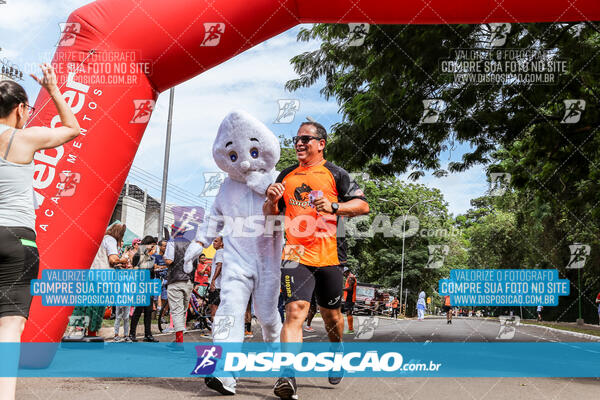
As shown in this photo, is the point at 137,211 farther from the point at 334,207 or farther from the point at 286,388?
the point at 286,388

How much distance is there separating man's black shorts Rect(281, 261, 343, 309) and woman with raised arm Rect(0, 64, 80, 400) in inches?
80.5

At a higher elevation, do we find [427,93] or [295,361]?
[427,93]

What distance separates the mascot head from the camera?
18.3ft

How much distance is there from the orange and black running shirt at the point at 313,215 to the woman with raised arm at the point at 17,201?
2.02 meters

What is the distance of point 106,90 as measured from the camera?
595cm

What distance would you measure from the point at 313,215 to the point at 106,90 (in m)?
2.44

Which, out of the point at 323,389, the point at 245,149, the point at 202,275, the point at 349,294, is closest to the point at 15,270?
the point at 245,149

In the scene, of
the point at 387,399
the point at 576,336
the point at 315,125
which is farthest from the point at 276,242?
the point at 576,336

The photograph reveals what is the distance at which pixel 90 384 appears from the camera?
5238 mm

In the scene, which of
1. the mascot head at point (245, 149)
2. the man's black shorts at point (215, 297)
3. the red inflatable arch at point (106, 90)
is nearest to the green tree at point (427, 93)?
the man's black shorts at point (215, 297)

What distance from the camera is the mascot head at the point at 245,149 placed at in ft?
18.3

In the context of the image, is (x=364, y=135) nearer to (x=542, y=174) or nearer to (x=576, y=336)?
(x=542, y=174)

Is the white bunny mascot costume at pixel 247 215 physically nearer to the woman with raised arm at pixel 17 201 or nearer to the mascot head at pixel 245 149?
the mascot head at pixel 245 149

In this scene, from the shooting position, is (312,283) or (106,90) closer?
(312,283)
